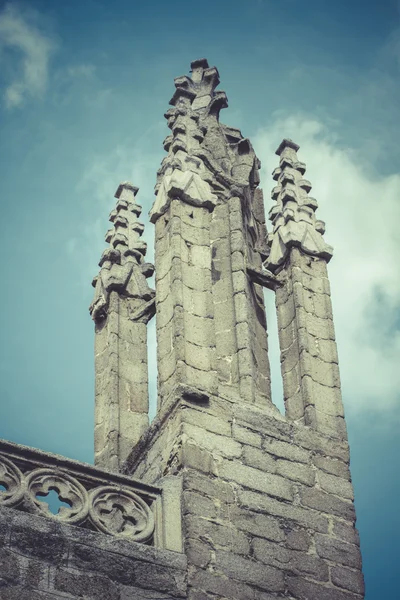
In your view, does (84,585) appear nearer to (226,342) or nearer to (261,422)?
(261,422)

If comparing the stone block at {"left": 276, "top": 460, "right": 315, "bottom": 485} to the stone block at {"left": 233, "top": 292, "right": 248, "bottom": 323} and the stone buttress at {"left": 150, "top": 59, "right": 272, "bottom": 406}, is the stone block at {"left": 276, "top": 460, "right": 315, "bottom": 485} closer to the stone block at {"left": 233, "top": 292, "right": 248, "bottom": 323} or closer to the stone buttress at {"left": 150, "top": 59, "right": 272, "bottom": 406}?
the stone buttress at {"left": 150, "top": 59, "right": 272, "bottom": 406}

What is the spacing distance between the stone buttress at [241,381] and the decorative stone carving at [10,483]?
1.31 meters

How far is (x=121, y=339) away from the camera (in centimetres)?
1694

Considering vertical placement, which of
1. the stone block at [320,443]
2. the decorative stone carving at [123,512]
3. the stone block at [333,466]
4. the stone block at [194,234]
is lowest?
the decorative stone carving at [123,512]

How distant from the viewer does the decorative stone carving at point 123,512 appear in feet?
42.3

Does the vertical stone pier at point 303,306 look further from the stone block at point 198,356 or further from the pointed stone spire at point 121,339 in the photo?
the pointed stone spire at point 121,339

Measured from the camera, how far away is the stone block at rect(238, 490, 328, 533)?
13.6 meters

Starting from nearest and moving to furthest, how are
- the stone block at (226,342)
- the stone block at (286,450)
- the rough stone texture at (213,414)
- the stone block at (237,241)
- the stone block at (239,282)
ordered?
the rough stone texture at (213,414) → the stone block at (286,450) → the stone block at (226,342) → the stone block at (239,282) → the stone block at (237,241)

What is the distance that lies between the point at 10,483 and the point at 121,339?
14.6 ft

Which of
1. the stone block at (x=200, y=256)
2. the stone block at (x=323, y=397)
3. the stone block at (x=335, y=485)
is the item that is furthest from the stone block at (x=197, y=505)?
the stone block at (x=200, y=256)

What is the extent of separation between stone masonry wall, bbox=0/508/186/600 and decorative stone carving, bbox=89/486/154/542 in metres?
0.22

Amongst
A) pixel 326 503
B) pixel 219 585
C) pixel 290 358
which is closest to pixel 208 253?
pixel 290 358

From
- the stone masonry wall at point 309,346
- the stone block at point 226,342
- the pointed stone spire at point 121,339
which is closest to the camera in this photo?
the stone masonry wall at point 309,346

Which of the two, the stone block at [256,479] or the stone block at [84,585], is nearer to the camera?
the stone block at [84,585]
